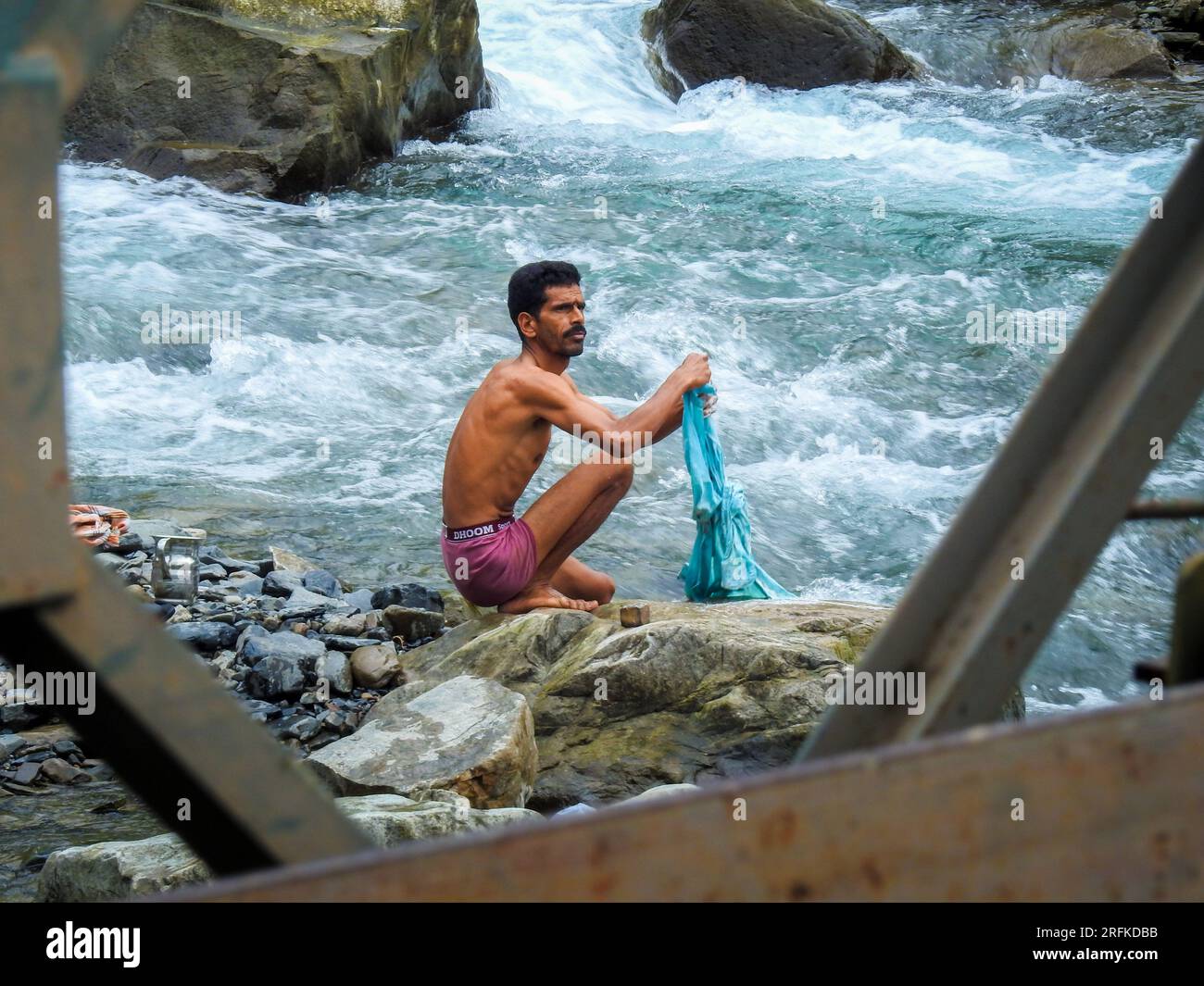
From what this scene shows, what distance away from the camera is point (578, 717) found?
4.30m

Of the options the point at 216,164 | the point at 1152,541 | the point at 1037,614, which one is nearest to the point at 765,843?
the point at 1037,614

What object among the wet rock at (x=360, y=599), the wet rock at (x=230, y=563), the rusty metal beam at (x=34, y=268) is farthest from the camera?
the wet rock at (x=230, y=563)

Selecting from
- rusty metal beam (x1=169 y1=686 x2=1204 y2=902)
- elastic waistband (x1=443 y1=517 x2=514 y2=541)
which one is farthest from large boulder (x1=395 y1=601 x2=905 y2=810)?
rusty metal beam (x1=169 y1=686 x2=1204 y2=902)

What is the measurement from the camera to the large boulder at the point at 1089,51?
1636 centimetres

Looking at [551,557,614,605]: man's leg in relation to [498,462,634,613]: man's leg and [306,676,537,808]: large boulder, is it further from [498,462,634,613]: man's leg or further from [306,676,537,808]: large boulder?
[306,676,537,808]: large boulder

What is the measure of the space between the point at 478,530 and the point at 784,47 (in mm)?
12551

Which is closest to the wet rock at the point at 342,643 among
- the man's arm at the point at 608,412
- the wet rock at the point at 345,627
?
the wet rock at the point at 345,627

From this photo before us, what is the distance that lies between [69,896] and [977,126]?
13670mm

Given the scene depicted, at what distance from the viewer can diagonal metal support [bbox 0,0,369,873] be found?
1056mm

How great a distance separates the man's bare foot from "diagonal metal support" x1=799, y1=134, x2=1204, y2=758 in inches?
144

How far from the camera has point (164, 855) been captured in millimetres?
3141

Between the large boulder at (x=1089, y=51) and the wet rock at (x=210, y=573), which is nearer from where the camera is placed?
the wet rock at (x=210, y=573)

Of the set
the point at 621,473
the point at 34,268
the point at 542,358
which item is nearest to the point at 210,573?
the point at 542,358

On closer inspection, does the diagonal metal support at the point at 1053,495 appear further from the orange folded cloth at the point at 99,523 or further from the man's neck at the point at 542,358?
the orange folded cloth at the point at 99,523
